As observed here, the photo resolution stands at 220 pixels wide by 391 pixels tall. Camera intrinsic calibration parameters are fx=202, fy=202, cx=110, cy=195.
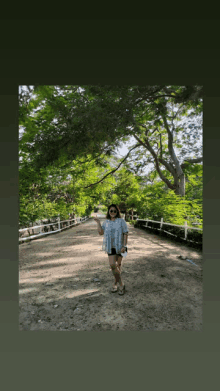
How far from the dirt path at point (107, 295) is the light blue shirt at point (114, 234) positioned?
78cm

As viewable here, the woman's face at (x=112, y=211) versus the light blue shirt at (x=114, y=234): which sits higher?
the woman's face at (x=112, y=211)

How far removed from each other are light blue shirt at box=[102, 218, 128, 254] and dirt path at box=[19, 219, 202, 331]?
2.56ft

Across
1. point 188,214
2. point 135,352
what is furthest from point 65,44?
point 188,214

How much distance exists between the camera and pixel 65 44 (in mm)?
1946

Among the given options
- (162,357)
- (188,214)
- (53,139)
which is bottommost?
(162,357)

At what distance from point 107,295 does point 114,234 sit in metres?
0.98

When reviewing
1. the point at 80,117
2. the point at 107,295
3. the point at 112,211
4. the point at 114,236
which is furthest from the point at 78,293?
the point at 80,117

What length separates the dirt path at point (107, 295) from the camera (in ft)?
8.12

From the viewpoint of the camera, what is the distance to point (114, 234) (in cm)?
315

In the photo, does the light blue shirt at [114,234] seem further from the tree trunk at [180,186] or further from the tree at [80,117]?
the tree trunk at [180,186]

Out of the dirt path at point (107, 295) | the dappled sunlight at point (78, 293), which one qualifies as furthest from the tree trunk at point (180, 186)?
the dappled sunlight at point (78, 293)

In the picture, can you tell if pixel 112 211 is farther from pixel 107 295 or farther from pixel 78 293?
pixel 78 293
